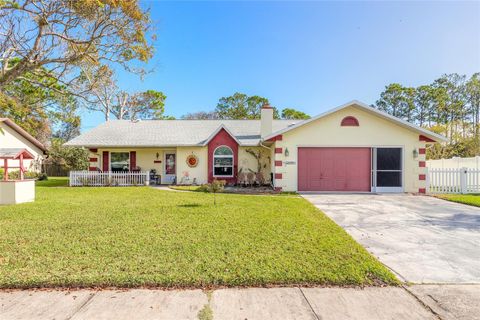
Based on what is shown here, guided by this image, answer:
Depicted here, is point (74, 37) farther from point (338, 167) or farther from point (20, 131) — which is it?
point (20, 131)

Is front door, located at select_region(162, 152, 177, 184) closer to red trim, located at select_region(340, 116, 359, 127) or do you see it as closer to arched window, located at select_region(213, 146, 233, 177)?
arched window, located at select_region(213, 146, 233, 177)

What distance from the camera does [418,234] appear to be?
648cm

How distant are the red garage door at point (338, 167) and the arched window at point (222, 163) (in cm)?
530

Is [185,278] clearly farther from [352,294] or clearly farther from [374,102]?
[374,102]

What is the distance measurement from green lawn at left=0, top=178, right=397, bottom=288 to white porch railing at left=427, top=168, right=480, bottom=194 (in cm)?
978

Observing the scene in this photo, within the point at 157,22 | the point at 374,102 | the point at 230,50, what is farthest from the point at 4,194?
the point at 374,102

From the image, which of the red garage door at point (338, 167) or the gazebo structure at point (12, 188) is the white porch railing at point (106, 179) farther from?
the red garage door at point (338, 167)

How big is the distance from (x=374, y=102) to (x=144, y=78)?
147 feet

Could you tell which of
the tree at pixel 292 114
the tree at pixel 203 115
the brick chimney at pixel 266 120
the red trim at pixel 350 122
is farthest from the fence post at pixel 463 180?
the tree at pixel 203 115

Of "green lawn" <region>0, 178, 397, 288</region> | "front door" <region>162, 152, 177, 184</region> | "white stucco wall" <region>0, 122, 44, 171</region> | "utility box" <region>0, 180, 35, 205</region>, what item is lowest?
"green lawn" <region>0, 178, 397, 288</region>

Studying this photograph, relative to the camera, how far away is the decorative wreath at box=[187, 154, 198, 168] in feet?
59.0

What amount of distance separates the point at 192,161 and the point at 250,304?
15.1 m

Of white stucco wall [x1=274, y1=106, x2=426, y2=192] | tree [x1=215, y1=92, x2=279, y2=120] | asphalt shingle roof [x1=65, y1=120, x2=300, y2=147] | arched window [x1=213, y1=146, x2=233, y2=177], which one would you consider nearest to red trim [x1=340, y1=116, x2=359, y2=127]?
white stucco wall [x1=274, y1=106, x2=426, y2=192]

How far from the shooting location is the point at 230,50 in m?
18.3
